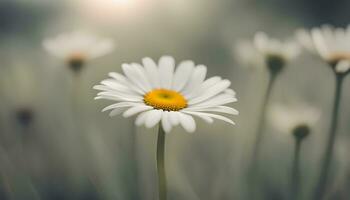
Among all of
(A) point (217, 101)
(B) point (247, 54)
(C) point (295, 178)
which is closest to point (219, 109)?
(A) point (217, 101)

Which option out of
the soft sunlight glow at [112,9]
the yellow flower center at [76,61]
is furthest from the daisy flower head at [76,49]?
the soft sunlight glow at [112,9]

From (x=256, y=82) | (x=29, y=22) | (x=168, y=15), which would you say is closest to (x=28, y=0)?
(x=29, y=22)

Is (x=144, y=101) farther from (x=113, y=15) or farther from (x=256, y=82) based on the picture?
(x=113, y=15)

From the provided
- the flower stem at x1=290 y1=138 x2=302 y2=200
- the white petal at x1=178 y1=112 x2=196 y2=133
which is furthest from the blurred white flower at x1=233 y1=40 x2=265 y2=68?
the white petal at x1=178 y1=112 x2=196 y2=133

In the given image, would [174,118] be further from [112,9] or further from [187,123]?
[112,9]

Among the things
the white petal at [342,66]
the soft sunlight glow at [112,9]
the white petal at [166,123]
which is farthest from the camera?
the soft sunlight glow at [112,9]

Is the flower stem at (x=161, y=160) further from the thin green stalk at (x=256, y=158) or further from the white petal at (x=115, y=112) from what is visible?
the thin green stalk at (x=256, y=158)
